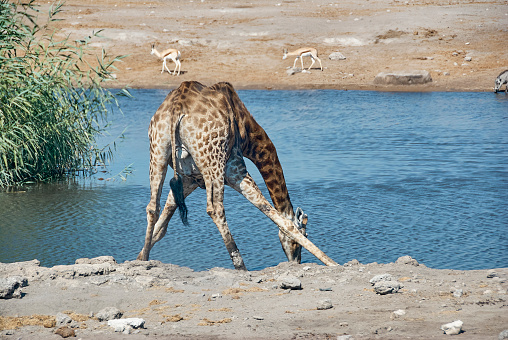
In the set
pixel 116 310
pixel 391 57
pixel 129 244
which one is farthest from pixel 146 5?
pixel 116 310

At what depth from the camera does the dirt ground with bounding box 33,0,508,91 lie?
28.0m

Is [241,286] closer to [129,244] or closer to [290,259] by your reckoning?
[290,259]

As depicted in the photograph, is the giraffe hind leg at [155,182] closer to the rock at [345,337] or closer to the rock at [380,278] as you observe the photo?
the rock at [380,278]

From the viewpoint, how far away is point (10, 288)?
5.66m

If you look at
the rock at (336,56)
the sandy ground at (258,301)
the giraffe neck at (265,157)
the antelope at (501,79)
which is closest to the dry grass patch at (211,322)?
the sandy ground at (258,301)

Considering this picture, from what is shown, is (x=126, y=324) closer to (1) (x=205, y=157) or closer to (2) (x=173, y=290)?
(2) (x=173, y=290)

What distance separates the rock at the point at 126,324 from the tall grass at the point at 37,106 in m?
6.02

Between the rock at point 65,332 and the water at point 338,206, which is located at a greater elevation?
the rock at point 65,332

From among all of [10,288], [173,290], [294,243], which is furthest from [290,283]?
[10,288]

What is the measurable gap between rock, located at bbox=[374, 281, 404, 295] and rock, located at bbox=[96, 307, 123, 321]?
2105 millimetres

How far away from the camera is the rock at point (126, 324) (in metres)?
4.85

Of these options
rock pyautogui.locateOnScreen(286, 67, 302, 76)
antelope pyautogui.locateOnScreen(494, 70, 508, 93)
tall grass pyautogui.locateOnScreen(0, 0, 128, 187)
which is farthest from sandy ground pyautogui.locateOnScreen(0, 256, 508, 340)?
rock pyautogui.locateOnScreen(286, 67, 302, 76)

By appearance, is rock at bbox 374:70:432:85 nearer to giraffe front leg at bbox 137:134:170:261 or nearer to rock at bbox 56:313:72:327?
giraffe front leg at bbox 137:134:170:261

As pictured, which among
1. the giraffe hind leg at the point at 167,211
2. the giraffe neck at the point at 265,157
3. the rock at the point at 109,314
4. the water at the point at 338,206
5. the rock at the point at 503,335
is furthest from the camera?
the water at the point at 338,206
